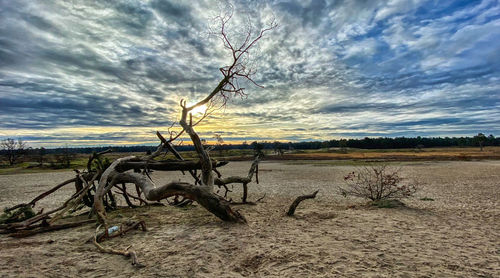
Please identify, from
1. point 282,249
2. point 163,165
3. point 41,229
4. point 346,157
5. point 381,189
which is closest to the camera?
point 282,249

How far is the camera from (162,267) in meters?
4.46

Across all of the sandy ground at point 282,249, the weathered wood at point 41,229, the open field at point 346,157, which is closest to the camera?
the sandy ground at point 282,249

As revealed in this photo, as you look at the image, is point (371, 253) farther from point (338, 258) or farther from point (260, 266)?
point (260, 266)

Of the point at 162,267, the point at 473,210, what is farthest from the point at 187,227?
the point at 473,210

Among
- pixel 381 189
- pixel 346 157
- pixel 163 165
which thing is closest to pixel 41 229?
pixel 163 165

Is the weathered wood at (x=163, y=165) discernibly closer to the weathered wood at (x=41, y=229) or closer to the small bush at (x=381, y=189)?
the weathered wood at (x=41, y=229)

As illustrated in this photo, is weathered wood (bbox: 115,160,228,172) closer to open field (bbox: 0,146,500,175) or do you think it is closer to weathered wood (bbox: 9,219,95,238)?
weathered wood (bbox: 9,219,95,238)

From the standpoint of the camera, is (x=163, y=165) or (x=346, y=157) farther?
(x=346, y=157)

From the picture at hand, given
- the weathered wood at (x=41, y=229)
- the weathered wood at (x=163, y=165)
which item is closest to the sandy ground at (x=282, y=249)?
the weathered wood at (x=41, y=229)

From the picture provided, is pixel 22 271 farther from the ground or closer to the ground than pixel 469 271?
closer to the ground

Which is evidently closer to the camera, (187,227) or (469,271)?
(469,271)

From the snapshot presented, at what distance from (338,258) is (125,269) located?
370 cm

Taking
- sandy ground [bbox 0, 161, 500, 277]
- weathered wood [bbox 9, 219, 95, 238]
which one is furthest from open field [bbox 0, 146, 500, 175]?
sandy ground [bbox 0, 161, 500, 277]

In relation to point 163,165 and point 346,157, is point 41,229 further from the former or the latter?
point 346,157
